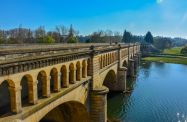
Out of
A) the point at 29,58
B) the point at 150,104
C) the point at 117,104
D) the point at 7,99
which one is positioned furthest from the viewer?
the point at 117,104

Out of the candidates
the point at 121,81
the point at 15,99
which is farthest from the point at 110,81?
the point at 15,99

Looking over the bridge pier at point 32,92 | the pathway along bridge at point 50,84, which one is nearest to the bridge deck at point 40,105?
the pathway along bridge at point 50,84

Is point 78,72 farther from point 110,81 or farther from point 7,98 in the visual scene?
point 110,81

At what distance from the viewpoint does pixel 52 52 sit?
18.4 meters

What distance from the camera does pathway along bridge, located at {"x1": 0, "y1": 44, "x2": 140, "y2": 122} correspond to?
46.1ft

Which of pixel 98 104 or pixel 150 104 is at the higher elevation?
pixel 98 104

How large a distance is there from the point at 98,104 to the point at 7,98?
1352 cm

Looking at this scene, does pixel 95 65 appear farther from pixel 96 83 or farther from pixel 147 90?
pixel 147 90

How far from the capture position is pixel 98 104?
2820 cm

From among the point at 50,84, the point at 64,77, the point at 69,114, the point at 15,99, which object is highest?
the point at 64,77

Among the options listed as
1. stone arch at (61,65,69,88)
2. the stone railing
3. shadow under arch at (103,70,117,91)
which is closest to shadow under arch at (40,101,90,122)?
stone arch at (61,65,69,88)

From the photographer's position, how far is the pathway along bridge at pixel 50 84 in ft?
46.1

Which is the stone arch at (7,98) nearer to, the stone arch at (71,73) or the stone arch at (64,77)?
the stone arch at (64,77)

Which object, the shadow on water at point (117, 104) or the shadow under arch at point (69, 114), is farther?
the shadow on water at point (117, 104)
